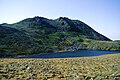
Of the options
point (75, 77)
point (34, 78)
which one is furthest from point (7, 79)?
point (75, 77)

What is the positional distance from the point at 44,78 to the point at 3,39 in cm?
16446

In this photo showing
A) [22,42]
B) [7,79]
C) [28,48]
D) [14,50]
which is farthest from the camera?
[22,42]

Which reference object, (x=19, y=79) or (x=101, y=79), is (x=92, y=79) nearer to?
(x=101, y=79)

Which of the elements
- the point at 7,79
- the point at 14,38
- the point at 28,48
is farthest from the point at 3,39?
the point at 7,79

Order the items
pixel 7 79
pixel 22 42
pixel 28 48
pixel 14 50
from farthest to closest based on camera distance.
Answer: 1. pixel 22 42
2. pixel 28 48
3. pixel 14 50
4. pixel 7 79

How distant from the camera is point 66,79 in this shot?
1977 cm

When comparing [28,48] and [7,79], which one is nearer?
[7,79]

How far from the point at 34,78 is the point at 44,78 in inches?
37.0

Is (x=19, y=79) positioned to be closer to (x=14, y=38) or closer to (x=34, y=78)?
(x=34, y=78)

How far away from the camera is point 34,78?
19.9m

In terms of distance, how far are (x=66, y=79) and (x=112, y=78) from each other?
4332 mm

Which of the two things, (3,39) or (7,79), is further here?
(3,39)

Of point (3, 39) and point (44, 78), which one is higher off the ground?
point (3, 39)

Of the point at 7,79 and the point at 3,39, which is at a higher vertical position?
the point at 3,39
